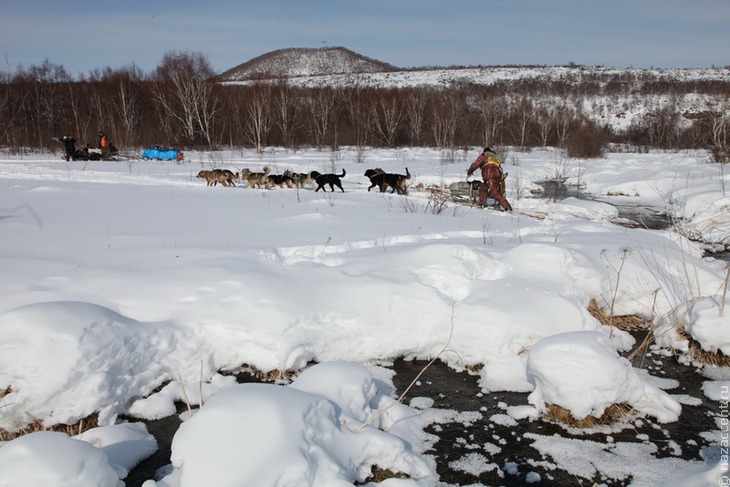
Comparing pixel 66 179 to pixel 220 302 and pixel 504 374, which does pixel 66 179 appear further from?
pixel 504 374

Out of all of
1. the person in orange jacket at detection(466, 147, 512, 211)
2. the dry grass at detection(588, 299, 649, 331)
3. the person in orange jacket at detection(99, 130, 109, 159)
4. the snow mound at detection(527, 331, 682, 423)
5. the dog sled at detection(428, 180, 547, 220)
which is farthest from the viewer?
the person in orange jacket at detection(99, 130, 109, 159)

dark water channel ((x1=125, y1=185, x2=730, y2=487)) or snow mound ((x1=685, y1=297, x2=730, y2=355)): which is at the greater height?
snow mound ((x1=685, y1=297, x2=730, y2=355))

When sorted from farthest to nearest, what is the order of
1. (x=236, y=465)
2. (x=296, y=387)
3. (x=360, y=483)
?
(x=296, y=387) < (x=360, y=483) < (x=236, y=465)

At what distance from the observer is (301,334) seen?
380cm

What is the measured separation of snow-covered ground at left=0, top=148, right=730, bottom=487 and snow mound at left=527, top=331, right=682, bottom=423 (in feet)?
0.04

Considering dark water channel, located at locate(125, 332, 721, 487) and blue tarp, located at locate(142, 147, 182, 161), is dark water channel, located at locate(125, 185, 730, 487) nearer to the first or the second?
dark water channel, located at locate(125, 332, 721, 487)

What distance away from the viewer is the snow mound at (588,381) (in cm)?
300

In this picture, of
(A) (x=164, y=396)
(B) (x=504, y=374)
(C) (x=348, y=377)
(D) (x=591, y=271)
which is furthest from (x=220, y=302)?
(D) (x=591, y=271)

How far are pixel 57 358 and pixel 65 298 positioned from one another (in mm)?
931

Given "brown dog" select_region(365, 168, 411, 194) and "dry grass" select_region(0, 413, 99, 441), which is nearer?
"dry grass" select_region(0, 413, 99, 441)

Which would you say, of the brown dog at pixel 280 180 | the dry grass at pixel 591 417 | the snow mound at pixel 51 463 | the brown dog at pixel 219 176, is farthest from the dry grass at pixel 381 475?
the brown dog at pixel 219 176

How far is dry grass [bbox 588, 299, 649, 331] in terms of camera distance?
15.1 feet

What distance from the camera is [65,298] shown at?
372 cm

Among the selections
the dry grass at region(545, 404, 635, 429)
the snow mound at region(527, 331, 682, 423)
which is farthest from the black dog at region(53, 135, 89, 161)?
the dry grass at region(545, 404, 635, 429)
